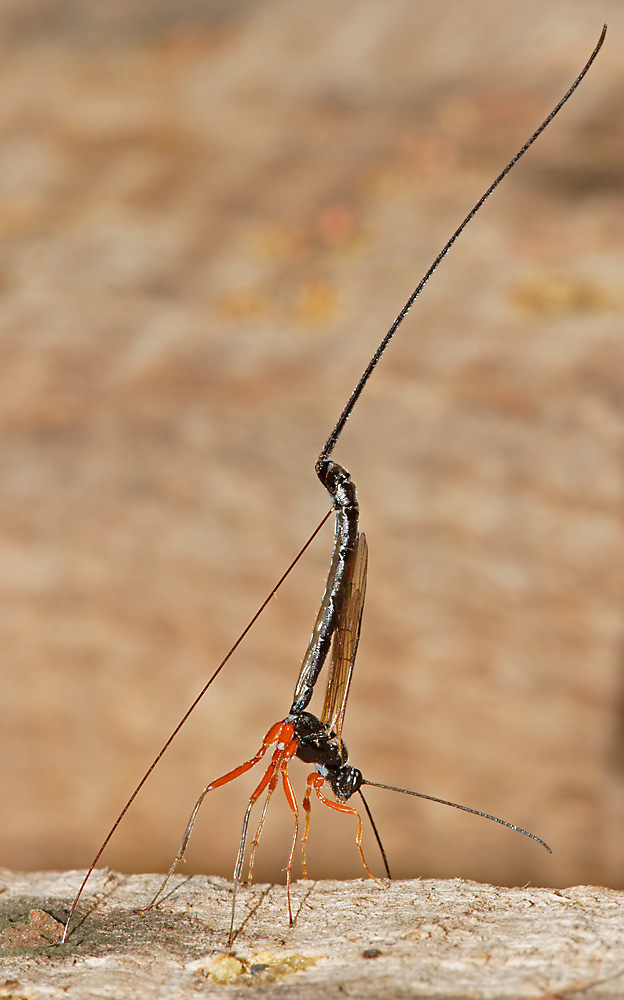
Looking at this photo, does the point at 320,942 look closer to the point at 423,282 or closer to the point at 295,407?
the point at 423,282

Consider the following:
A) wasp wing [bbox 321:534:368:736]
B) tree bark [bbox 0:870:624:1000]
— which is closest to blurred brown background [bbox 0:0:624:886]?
wasp wing [bbox 321:534:368:736]

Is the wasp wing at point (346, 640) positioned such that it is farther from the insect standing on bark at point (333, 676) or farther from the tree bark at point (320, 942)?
the tree bark at point (320, 942)

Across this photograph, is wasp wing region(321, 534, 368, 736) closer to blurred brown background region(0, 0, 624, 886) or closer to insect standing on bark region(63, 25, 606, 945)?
insect standing on bark region(63, 25, 606, 945)

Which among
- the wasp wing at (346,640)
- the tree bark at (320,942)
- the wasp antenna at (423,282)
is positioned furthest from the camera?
the wasp wing at (346,640)

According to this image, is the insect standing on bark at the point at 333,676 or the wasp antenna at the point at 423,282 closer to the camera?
the wasp antenna at the point at 423,282

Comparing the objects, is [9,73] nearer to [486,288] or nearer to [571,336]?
[486,288]

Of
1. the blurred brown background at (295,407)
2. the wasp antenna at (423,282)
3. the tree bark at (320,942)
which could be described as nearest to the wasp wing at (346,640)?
the wasp antenna at (423,282)
